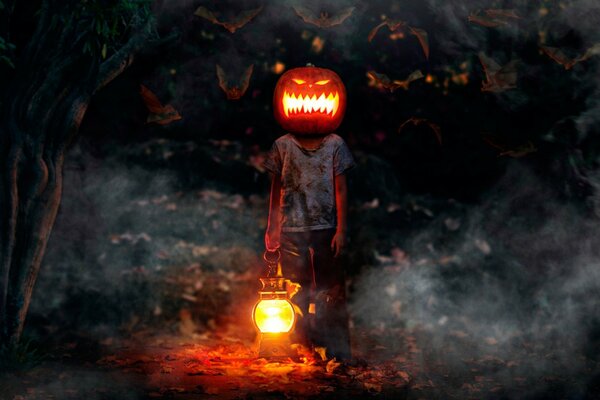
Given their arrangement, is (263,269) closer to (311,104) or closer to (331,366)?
(331,366)

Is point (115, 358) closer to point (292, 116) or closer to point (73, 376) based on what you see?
point (73, 376)

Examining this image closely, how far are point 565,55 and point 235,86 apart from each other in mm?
3562

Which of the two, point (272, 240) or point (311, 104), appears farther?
point (272, 240)

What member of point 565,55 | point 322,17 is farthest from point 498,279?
point 322,17

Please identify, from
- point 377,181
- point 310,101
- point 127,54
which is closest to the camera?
point 310,101

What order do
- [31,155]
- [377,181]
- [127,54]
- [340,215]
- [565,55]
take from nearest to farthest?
1. [31,155]
2. [340,215]
3. [127,54]
4. [565,55]
5. [377,181]

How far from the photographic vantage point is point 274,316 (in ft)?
24.0

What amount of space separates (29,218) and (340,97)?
10.0 ft

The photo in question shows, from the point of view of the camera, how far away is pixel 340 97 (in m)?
7.41

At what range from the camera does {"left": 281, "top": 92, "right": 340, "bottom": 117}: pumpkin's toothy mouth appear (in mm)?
7277

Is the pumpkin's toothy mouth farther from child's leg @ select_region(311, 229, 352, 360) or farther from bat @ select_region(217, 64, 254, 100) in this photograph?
bat @ select_region(217, 64, 254, 100)

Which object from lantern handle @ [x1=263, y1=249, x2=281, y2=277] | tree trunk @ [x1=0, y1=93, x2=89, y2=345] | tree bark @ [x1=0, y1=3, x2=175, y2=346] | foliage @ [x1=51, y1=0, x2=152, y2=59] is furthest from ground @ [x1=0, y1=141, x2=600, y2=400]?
foliage @ [x1=51, y1=0, x2=152, y2=59]

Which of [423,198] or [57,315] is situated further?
[423,198]

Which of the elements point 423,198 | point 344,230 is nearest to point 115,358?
point 344,230
